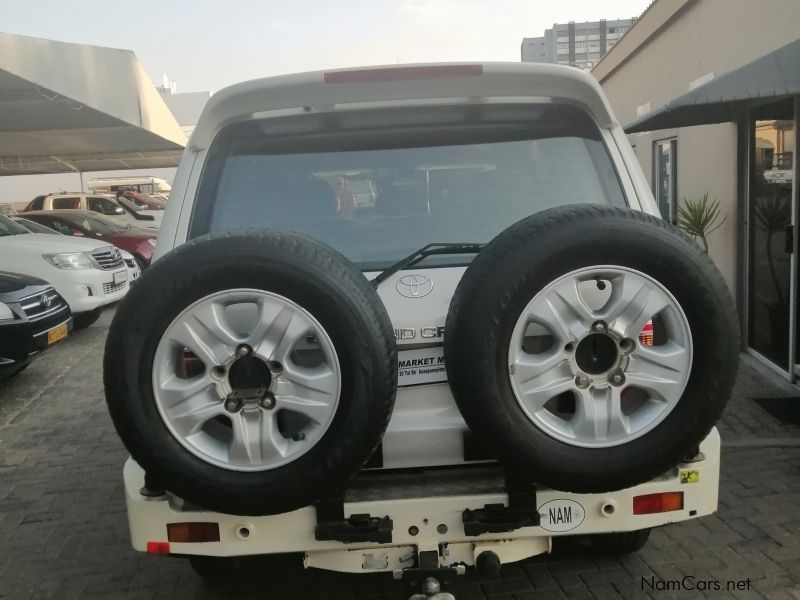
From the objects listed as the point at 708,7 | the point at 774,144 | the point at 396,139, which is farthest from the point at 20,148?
the point at 396,139

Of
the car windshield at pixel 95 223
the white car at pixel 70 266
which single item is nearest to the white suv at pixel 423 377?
the white car at pixel 70 266

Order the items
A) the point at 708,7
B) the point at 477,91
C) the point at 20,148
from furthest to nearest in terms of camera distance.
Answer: the point at 20,148
the point at 708,7
the point at 477,91

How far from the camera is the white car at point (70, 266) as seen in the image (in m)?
10.3

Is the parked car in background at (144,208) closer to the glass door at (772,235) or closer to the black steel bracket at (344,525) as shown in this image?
the glass door at (772,235)

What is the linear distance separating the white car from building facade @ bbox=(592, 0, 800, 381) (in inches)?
274

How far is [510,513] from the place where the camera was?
2543 millimetres

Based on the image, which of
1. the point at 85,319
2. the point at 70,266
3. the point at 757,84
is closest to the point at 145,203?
the point at 85,319

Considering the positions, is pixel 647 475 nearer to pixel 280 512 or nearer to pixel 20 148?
pixel 280 512

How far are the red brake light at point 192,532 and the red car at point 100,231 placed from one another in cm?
1274

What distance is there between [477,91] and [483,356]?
3.72ft

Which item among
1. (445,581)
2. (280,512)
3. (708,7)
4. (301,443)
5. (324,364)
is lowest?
(445,581)

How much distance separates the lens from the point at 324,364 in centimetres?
240

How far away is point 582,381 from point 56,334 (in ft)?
21.7

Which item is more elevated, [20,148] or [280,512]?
[20,148]
